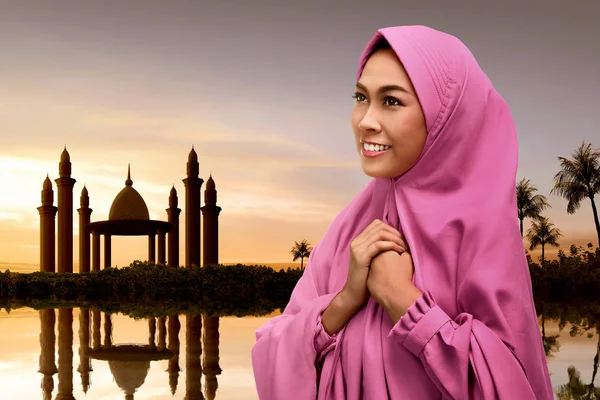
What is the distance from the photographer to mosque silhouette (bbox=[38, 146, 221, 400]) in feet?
25.1

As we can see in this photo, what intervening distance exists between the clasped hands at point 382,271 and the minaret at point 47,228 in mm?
24685

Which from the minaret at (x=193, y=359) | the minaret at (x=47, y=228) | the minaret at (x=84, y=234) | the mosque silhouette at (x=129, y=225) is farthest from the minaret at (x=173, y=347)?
the minaret at (x=47, y=228)

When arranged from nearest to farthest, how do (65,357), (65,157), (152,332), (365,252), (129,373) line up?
(365,252), (129,373), (65,357), (152,332), (65,157)

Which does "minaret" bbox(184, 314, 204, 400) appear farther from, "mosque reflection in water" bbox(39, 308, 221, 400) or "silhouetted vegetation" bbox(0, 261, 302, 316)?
"silhouetted vegetation" bbox(0, 261, 302, 316)

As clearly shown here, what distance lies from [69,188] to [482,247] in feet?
79.4

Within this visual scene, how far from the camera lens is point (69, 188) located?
80.4ft

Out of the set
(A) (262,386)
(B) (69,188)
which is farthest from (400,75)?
(B) (69,188)

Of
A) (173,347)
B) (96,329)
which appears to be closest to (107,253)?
(96,329)

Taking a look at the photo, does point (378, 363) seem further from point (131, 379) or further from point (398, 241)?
point (131, 379)

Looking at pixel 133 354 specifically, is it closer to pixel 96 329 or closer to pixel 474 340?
pixel 96 329

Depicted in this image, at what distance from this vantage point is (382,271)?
1.98 metres

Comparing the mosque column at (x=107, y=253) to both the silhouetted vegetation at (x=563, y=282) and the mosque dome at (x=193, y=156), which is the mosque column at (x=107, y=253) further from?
the silhouetted vegetation at (x=563, y=282)

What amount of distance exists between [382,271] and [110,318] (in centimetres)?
1218

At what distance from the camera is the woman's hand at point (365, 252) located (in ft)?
6.52
